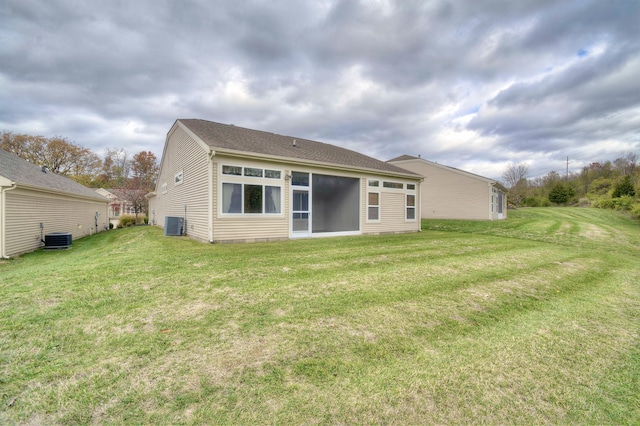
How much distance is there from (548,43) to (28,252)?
868 inches

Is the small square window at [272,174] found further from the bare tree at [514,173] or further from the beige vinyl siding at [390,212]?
the bare tree at [514,173]

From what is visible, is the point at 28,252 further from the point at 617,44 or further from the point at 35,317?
the point at 617,44

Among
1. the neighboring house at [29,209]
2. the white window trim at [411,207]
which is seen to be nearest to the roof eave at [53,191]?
the neighboring house at [29,209]

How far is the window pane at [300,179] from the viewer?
34.0 feet

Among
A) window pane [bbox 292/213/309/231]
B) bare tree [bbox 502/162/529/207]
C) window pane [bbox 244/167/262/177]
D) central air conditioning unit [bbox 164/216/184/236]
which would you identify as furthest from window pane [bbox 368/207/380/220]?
bare tree [bbox 502/162/529/207]

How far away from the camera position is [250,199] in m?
9.12

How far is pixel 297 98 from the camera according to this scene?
1714 cm

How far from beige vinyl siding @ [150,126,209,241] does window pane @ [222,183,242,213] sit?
56 cm

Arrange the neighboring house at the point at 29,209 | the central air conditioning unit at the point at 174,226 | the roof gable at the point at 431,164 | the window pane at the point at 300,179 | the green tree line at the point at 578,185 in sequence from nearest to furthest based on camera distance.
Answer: the neighboring house at the point at 29,209 < the window pane at the point at 300,179 < the central air conditioning unit at the point at 174,226 < the roof gable at the point at 431,164 < the green tree line at the point at 578,185

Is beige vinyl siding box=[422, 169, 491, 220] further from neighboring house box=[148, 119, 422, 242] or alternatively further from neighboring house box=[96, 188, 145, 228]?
neighboring house box=[96, 188, 145, 228]

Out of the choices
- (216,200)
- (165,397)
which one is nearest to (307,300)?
(165,397)

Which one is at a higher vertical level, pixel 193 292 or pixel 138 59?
pixel 138 59

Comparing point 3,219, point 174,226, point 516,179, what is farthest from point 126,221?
point 516,179

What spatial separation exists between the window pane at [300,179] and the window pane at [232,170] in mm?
2132
